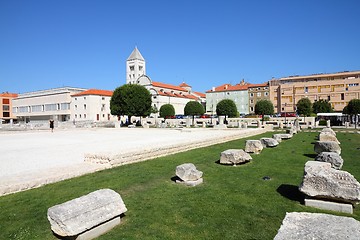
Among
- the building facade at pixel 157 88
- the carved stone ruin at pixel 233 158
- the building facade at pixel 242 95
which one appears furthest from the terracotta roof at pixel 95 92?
the carved stone ruin at pixel 233 158

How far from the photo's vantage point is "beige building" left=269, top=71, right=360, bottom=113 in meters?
63.9

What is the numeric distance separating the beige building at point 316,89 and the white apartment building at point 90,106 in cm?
4759

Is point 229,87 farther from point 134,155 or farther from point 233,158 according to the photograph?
point 233,158

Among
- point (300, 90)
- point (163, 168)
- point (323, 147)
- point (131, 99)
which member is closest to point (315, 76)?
point (300, 90)

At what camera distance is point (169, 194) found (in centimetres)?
597

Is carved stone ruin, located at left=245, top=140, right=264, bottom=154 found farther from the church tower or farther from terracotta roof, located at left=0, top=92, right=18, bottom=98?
terracotta roof, located at left=0, top=92, right=18, bottom=98

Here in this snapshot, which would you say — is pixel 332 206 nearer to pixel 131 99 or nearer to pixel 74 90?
pixel 131 99

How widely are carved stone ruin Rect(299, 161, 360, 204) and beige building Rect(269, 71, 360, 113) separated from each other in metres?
68.4

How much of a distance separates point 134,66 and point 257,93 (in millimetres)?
42488

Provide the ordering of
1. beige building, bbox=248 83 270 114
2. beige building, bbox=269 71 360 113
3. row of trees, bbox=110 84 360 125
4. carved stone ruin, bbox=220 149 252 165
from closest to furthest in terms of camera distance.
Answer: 1. carved stone ruin, bbox=220 149 252 165
2. row of trees, bbox=110 84 360 125
3. beige building, bbox=269 71 360 113
4. beige building, bbox=248 83 270 114

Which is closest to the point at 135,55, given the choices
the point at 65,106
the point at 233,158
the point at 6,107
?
the point at 65,106

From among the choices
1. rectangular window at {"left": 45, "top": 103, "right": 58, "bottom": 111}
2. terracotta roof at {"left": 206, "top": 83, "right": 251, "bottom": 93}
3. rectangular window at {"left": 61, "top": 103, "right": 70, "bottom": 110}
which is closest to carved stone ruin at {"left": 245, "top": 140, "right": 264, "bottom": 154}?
terracotta roof at {"left": 206, "top": 83, "right": 251, "bottom": 93}

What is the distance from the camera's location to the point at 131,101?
4591 centimetres

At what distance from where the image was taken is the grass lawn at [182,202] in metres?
4.18
